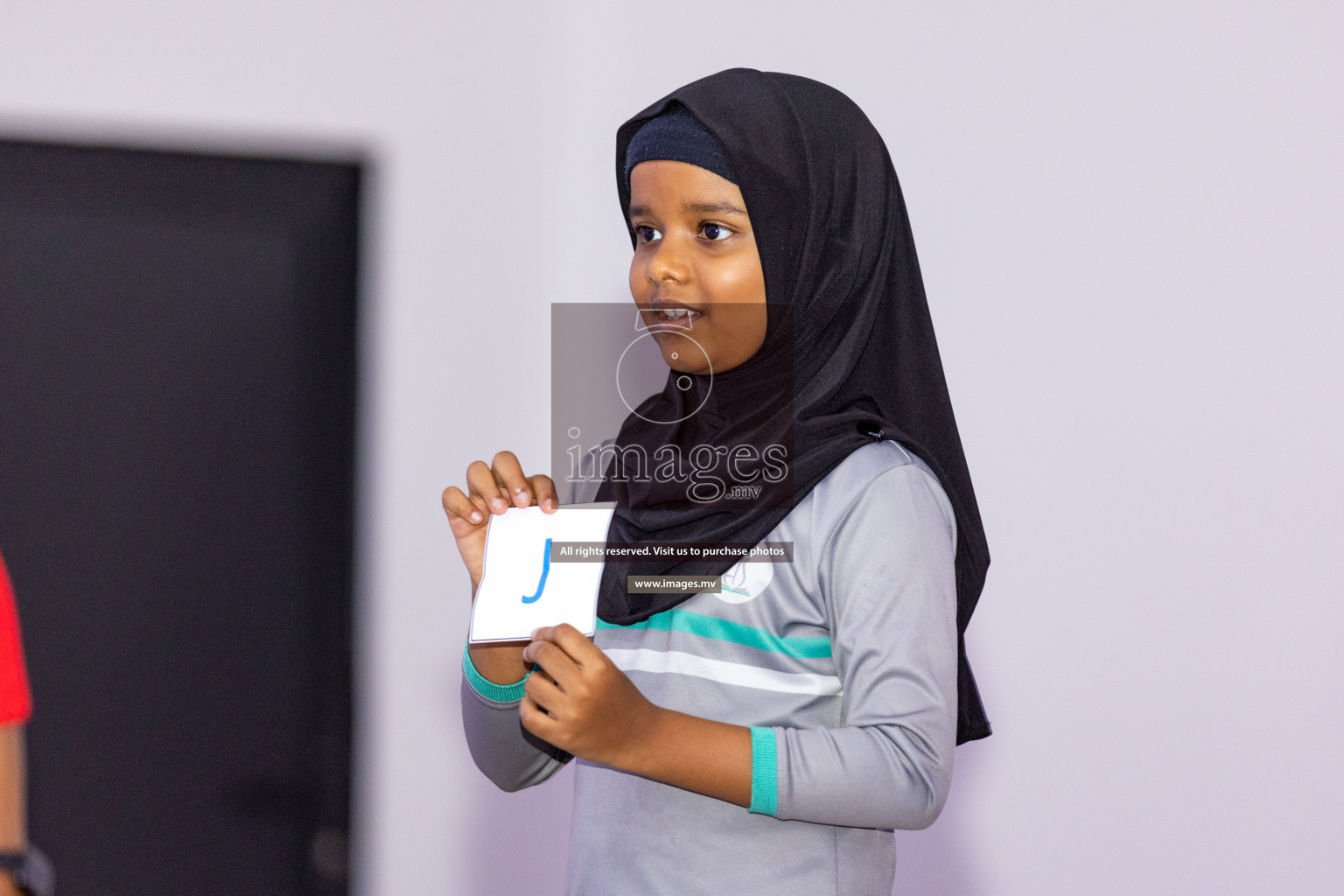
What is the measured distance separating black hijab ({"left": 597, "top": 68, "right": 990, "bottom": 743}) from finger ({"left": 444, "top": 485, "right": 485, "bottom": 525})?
0.13 m

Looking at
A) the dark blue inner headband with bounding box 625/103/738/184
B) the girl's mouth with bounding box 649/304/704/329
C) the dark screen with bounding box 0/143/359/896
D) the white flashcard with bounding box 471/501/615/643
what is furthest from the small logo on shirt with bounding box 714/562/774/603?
the dark screen with bounding box 0/143/359/896

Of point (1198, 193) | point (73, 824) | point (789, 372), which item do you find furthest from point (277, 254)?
point (1198, 193)

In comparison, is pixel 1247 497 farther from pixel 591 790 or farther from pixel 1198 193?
pixel 591 790

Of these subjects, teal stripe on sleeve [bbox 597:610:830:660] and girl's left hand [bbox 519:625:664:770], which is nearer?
girl's left hand [bbox 519:625:664:770]

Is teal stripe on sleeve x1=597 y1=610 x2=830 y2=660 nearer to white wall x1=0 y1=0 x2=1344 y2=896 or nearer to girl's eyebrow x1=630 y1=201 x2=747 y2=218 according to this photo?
girl's eyebrow x1=630 y1=201 x2=747 y2=218

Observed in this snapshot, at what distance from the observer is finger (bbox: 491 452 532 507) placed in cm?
97

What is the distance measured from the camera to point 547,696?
0.81m

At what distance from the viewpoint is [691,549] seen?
38.2 inches

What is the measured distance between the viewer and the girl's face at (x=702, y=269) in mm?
964

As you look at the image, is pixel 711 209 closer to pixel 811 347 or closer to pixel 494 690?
pixel 811 347

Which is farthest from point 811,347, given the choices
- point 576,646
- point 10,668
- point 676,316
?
point 10,668

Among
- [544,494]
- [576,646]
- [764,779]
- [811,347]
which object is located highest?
[811,347]

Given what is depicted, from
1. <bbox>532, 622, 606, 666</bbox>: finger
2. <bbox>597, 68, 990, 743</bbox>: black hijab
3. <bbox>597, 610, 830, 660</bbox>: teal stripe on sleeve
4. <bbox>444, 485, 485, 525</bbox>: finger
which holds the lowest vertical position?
<bbox>597, 610, 830, 660</bbox>: teal stripe on sleeve

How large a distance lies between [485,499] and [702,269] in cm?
Result: 28
